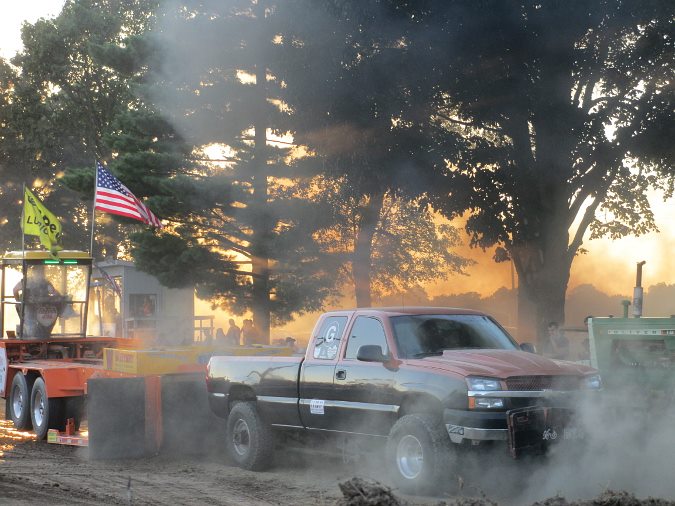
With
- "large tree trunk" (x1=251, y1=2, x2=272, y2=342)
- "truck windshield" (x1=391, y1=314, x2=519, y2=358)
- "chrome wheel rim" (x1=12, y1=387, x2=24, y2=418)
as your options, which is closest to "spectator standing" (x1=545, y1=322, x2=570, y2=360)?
"truck windshield" (x1=391, y1=314, x2=519, y2=358)

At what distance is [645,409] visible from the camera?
918cm

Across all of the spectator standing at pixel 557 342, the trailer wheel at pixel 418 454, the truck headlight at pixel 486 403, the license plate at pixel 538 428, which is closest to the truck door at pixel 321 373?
the trailer wheel at pixel 418 454

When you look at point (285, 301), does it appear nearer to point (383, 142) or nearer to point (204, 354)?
point (383, 142)

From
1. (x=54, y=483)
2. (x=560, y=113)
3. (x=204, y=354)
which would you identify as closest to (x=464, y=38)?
(x=560, y=113)

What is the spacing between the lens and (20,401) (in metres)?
15.0

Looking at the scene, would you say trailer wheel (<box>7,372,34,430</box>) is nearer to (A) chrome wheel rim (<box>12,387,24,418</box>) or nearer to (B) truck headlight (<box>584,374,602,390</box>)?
(A) chrome wheel rim (<box>12,387,24,418</box>)

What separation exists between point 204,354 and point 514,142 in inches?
376

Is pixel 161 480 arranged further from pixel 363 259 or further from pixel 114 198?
pixel 363 259

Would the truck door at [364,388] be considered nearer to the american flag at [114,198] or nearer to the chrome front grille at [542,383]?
the chrome front grille at [542,383]

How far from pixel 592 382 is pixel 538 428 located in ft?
3.09

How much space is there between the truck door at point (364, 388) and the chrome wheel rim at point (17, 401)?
725 cm

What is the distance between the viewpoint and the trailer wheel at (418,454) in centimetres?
811

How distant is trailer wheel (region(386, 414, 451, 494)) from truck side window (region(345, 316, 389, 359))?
1.05 metres

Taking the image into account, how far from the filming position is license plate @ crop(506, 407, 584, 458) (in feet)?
26.1
